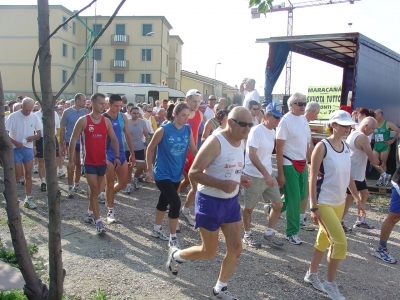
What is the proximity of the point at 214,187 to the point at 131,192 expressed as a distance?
5.29 metres

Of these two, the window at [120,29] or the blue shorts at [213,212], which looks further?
the window at [120,29]

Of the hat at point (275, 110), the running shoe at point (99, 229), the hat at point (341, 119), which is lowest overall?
the running shoe at point (99, 229)

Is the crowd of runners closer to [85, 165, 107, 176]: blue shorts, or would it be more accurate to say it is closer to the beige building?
[85, 165, 107, 176]: blue shorts

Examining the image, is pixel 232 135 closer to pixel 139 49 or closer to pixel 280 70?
pixel 280 70

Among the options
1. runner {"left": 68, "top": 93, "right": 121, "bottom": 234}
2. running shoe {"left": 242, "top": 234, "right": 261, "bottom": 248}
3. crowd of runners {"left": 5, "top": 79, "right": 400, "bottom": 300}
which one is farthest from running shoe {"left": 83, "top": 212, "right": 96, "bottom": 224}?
running shoe {"left": 242, "top": 234, "right": 261, "bottom": 248}

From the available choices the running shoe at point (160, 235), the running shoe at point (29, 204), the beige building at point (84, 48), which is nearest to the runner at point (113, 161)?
the running shoe at point (160, 235)

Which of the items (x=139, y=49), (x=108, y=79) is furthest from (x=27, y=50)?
(x=139, y=49)

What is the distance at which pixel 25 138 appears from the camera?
22.6ft

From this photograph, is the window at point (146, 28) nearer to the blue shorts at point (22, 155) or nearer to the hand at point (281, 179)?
the blue shorts at point (22, 155)

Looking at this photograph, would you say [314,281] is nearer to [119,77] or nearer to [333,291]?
[333,291]

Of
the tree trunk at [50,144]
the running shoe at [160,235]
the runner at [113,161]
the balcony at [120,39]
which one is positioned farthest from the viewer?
the balcony at [120,39]

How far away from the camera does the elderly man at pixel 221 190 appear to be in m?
3.51

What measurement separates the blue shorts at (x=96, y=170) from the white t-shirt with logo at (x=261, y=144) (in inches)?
Answer: 81.1

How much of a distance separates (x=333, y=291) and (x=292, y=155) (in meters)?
2.03
